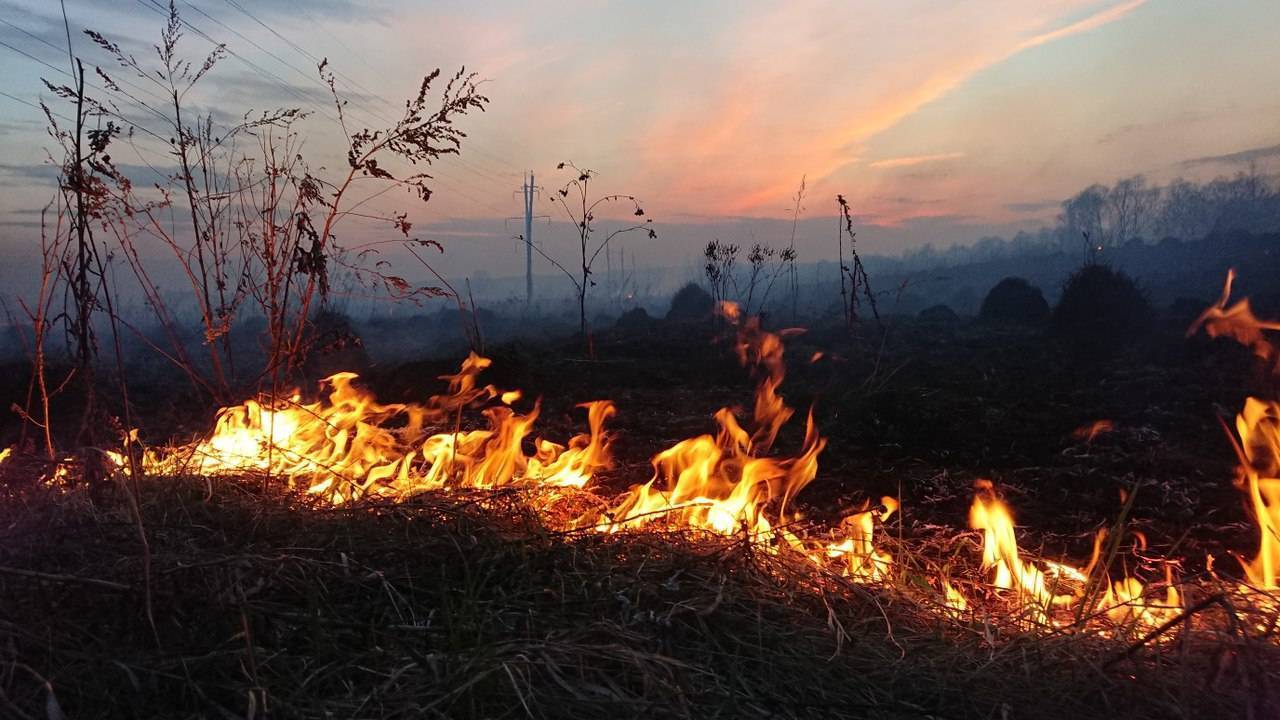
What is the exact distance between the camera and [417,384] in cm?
893

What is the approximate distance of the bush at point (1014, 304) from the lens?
21.0 meters

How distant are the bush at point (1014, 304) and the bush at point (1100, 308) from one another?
5.50 meters

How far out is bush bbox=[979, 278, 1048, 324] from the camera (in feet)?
69.1

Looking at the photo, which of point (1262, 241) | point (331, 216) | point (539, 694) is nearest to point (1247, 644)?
point (539, 694)

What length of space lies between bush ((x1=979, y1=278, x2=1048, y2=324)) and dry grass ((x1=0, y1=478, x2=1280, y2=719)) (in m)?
21.1

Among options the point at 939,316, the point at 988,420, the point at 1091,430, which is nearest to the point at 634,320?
the point at 939,316

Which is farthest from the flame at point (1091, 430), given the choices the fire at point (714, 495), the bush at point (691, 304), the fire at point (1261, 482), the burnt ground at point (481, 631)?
the bush at point (691, 304)

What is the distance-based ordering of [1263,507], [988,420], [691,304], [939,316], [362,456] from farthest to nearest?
[691,304], [939,316], [988,420], [362,456], [1263,507]

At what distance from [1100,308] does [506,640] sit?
53.8ft

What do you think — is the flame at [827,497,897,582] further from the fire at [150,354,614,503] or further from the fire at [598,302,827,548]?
the fire at [150,354,614,503]

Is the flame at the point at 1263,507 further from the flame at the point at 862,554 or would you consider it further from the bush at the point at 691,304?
the bush at the point at 691,304

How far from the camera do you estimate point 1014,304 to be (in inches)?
862

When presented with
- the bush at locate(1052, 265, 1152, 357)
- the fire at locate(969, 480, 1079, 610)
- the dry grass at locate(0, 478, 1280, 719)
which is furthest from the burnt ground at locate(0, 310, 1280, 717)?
the bush at locate(1052, 265, 1152, 357)

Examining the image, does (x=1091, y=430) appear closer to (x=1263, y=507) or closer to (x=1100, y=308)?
(x=1263, y=507)
